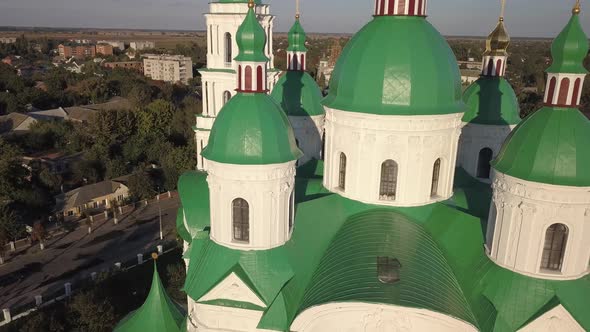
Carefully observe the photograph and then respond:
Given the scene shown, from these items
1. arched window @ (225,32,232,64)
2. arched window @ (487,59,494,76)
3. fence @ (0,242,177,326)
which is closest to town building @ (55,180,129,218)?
fence @ (0,242,177,326)

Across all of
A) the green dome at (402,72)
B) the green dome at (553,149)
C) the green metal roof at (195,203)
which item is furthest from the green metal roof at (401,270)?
the green dome at (402,72)

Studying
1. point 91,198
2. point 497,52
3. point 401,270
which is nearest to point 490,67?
point 497,52

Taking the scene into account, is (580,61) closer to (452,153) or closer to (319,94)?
(452,153)

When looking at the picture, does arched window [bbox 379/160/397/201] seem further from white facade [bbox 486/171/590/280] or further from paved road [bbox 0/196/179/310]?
paved road [bbox 0/196/179/310]

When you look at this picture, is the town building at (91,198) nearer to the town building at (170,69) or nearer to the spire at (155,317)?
the spire at (155,317)

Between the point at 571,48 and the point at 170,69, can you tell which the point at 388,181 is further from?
the point at 170,69

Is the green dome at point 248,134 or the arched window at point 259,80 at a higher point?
the arched window at point 259,80
